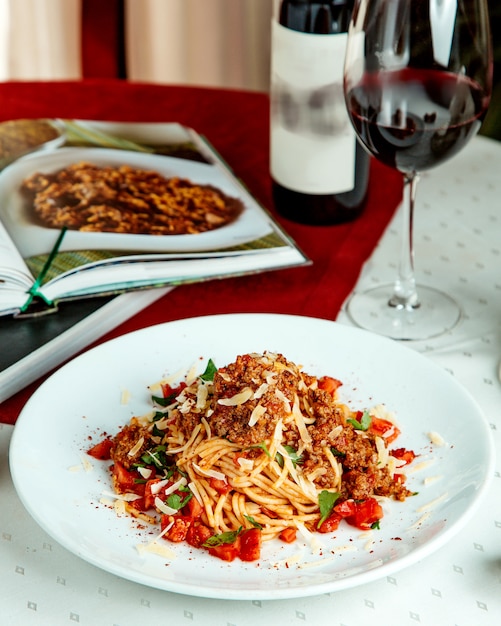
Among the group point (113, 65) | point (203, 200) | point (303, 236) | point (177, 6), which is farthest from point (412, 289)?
point (177, 6)

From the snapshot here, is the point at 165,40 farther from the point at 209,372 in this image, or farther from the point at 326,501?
the point at 326,501

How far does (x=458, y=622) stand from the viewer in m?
0.90

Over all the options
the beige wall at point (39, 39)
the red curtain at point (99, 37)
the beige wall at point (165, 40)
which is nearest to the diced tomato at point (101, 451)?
the red curtain at point (99, 37)

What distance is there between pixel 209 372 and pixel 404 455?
246 mm

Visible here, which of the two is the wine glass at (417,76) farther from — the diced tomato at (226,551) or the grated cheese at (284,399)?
the diced tomato at (226,551)

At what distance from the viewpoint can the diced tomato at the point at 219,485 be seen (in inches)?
39.4

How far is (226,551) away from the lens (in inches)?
35.5

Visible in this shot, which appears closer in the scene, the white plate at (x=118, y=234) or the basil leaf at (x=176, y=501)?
the basil leaf at (x=176, y=501)

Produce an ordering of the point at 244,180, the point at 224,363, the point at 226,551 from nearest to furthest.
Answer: the point at 226,551, the point at 224,363, the point at 244,180

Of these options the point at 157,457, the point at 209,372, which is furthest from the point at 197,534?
the point at 209,372

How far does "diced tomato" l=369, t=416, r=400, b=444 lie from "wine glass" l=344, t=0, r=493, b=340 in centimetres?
40

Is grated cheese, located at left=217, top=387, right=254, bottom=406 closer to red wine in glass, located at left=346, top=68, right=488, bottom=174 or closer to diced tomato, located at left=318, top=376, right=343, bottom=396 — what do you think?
diced tomato, located at left=318, top=376, right=343, bottom=396

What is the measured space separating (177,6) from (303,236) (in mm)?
1991

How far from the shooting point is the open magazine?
4.64 ft
